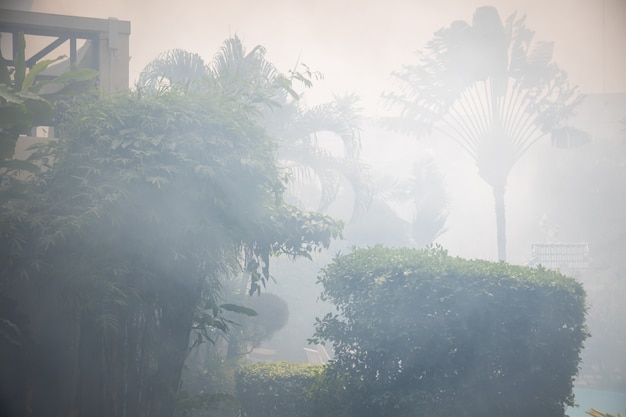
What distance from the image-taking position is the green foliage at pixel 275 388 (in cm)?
1109

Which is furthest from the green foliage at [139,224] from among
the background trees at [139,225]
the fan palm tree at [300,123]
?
the fan palm tree at [300,123]

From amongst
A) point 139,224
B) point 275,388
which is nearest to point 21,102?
point 139,224

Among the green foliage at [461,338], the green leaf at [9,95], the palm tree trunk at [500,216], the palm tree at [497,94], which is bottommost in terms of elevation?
the green foliage at [461,338]

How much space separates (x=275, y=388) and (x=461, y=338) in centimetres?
388

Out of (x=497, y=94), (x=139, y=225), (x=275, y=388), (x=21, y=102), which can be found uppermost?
(x=497, y=94)

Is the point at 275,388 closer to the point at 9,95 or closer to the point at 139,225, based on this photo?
the point at 139,225

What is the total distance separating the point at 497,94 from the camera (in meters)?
30.0

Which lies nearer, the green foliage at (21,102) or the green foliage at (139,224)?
the green foliage at (139,224)

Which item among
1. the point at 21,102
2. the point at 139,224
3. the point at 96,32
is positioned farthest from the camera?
the point at 96,32

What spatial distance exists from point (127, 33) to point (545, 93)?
22.5 metres

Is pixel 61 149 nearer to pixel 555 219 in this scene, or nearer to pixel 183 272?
pixel 183 272

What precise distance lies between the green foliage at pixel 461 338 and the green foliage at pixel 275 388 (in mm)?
1871

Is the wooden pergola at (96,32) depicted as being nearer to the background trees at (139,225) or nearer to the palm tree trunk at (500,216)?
the background trees at (139,225)

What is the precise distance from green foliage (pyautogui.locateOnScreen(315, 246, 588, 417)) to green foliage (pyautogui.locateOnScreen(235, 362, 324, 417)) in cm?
187
